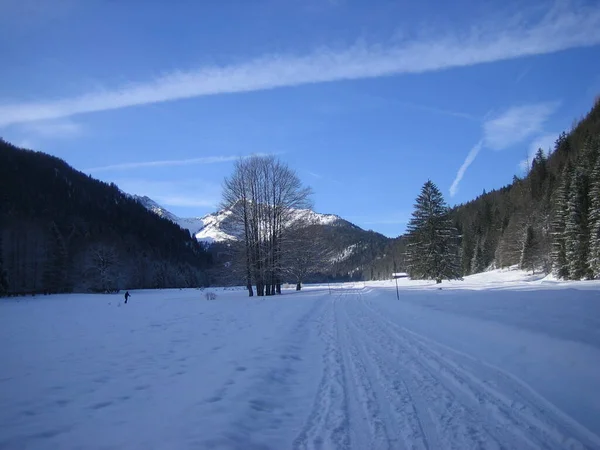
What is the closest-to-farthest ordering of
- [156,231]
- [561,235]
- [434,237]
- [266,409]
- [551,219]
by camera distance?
1. [266,409]
2. [561,235]
3. [434,237]
4. [551,219]
5. [156,231]

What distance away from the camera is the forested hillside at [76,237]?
2249 inches

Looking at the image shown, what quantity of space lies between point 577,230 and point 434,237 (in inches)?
567

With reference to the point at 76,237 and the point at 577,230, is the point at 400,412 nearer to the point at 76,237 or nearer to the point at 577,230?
the point at 577,230

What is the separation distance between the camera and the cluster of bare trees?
32.1 metres

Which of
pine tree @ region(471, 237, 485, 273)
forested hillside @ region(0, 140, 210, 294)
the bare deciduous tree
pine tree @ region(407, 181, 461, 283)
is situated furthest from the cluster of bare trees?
pine tree @ region(471, 237, 485, 273)

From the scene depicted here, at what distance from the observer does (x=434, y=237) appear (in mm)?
42656

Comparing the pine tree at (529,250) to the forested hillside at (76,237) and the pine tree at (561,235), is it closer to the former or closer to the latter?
the pine tree at (561,235)

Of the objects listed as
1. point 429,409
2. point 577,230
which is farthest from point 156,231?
point 429,409

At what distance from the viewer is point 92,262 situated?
6512 cm

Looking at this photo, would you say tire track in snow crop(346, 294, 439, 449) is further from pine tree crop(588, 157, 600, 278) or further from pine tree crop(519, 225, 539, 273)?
pine tree crop(519, 225, 539, 273)

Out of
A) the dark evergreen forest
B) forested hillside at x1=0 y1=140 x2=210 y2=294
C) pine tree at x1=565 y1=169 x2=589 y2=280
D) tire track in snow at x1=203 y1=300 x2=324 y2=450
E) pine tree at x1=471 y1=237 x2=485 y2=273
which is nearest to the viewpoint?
tire track in snow at x1=203 y1=300 x2=324 y2=450

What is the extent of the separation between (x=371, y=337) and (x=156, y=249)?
101515mm

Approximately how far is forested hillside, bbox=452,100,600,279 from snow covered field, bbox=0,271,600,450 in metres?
32.7

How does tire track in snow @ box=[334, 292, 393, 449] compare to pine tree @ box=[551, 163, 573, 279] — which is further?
pine tree @ box=[551, 163, 573, 279]
